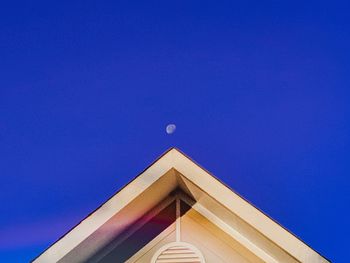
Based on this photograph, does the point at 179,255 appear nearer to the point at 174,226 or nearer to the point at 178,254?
the point at 178,254

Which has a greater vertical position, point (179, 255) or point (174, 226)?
point (174, 226)

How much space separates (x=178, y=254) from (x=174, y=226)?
1.34 ft

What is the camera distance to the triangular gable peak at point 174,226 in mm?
5316

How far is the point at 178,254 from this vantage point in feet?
19.1

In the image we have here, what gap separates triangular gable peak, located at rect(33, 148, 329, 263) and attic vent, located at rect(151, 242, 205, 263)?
0.04 feet

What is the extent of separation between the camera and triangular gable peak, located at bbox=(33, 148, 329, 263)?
5316mm

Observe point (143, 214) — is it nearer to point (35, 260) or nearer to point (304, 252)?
point (35, 260)

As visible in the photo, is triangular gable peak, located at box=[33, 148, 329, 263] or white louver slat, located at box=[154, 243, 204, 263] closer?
triangular gable peak, located at box=[33, 148, 329, 263]

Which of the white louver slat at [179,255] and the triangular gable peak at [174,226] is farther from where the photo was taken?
the white louver slat at [179,255]

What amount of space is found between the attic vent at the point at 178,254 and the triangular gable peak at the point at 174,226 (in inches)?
0.5

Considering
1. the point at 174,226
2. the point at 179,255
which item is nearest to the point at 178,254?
the point at 179,255

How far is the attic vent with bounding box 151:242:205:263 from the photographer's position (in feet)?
18.9

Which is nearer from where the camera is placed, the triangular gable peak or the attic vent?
the triangular gable peak

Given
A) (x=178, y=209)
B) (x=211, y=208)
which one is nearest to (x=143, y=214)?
(x=178, y=209)
